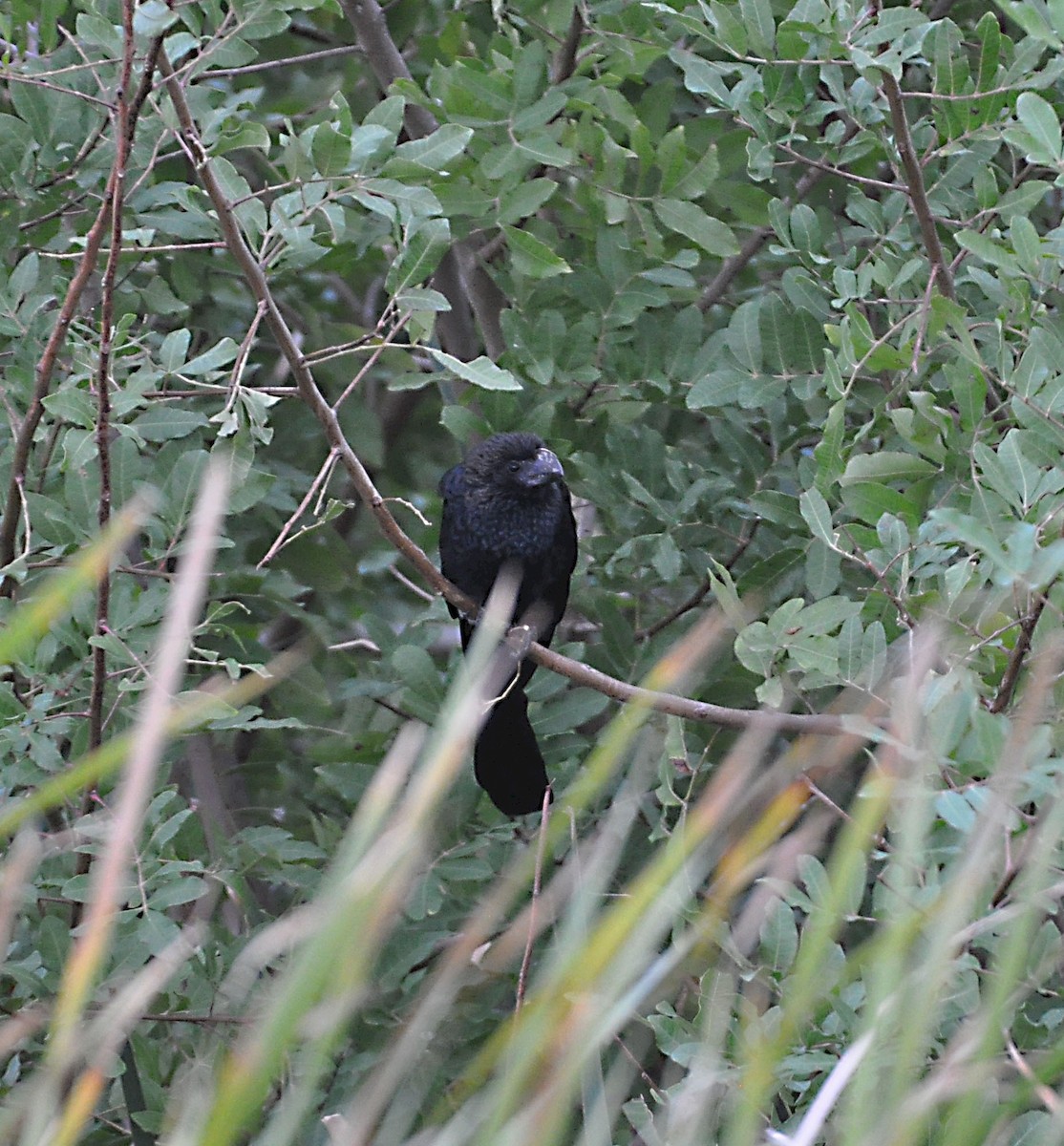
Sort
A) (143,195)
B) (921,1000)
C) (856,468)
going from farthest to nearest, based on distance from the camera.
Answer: (143,195), (856,468), (921,1000)

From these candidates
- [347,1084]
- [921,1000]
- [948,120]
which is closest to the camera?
[921,1000]

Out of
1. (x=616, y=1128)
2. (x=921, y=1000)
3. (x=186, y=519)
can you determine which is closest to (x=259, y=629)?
(x=186, y=519)

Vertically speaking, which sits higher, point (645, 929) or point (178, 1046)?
point (645, 929)

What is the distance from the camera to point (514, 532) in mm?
4145

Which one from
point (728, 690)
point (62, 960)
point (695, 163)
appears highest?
point (695, 163)

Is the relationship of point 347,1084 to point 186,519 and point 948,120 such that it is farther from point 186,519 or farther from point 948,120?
point 948,120

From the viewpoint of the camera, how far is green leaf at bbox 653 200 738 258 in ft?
11.0

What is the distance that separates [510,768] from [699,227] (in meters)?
1.25

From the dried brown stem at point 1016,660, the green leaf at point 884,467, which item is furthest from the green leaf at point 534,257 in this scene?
the dried brown stem at point 1016,660

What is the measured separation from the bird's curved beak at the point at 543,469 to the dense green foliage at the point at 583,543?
0.15 ft

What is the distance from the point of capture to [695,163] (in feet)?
11.3

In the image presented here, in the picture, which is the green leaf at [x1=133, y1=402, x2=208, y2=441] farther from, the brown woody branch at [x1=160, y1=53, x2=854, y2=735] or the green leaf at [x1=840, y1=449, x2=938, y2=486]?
the green leaf at [x1=840, y1=449, x2=938, y2=486]

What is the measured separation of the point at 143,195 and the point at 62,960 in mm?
1551

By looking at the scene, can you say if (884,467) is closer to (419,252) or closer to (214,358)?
(419,252)
